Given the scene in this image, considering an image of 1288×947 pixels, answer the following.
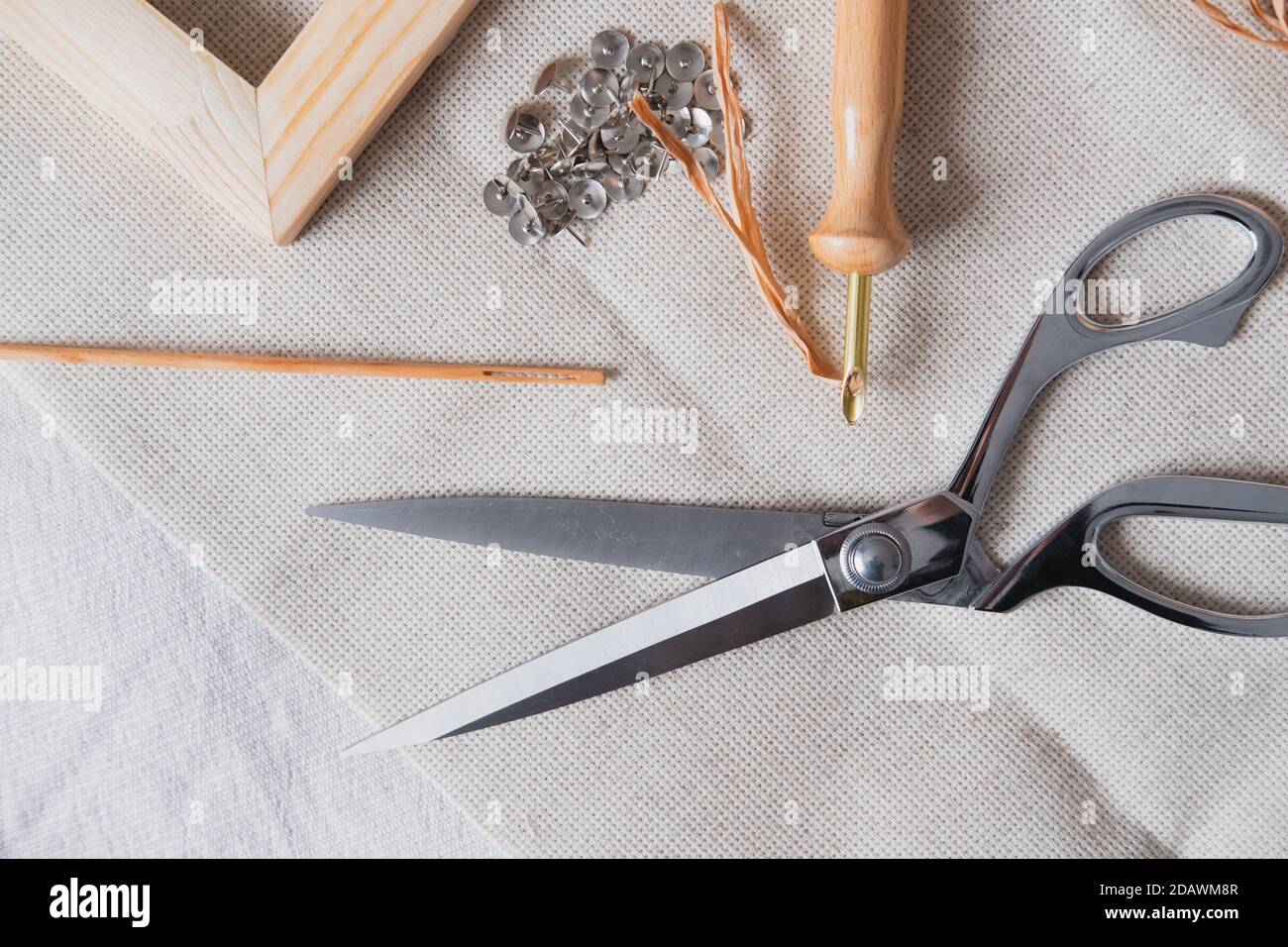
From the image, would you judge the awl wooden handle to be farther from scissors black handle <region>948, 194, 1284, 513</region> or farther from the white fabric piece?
the white fabric piece

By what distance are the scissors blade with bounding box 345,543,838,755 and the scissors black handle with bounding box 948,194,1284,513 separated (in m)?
0.11

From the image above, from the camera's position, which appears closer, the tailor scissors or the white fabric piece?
the tailor scissors

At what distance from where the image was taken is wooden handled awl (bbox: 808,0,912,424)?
0.56 m

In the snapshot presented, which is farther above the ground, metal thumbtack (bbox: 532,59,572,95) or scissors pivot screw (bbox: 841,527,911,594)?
metal thumbtack (bbox: 532,59,572,95)

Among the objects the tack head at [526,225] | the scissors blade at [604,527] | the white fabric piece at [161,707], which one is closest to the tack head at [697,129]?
the tack head at [526,225]

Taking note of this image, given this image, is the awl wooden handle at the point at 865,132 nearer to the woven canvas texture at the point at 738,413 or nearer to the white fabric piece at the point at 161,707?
the woven canvas texture at the point at 738,413

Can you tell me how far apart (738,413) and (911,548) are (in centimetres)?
14

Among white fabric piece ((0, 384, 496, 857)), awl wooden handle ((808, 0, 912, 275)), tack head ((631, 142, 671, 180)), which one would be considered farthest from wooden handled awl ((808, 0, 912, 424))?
white fabric piece ((0, 384, 496, 857))

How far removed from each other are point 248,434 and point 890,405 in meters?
0.42

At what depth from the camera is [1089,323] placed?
576mm

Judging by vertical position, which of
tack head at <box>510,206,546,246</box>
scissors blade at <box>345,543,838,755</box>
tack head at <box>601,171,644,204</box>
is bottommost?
scissors blade at <box>345,543,838,755</box>

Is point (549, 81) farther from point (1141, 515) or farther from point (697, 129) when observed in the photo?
point (1141, 515)

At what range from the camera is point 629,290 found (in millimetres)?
627

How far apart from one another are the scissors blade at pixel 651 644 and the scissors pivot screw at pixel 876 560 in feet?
0.06
